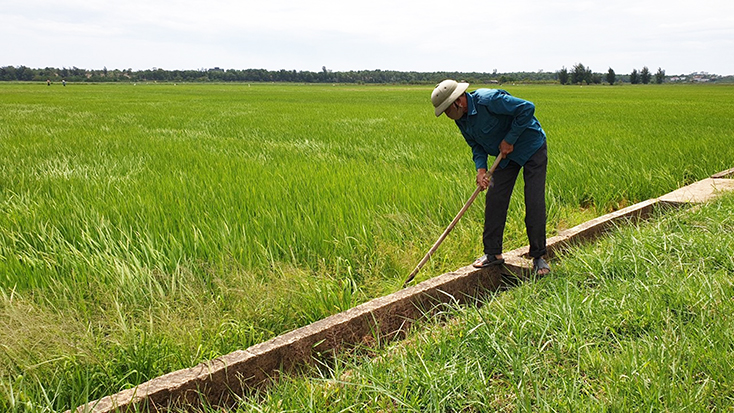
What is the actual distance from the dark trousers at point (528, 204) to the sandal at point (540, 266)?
1.2 inches

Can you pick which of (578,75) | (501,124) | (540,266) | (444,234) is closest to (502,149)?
(501,124)

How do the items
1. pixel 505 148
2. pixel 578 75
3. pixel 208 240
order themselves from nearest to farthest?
1. pixel 505 148
2. pixel 208 240
3. pixel 578 75

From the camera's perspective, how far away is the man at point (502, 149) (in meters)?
2.76

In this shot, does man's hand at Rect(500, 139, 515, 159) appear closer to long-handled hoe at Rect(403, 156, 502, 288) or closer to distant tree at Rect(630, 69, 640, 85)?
long-handled hoe at Rect(403, 156, 502, 288)

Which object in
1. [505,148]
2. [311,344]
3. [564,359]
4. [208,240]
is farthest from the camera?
[208,240]

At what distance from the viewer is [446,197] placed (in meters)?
4.08

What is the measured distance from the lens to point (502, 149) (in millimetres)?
2828

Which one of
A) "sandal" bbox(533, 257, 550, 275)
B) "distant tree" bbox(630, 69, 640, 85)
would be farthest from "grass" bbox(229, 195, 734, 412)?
"distant tree" bbox(630, 69, 640, 85)

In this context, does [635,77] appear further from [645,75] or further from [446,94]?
[446,94]

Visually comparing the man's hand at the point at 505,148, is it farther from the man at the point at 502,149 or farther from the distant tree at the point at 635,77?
the distant tree at the point at 635,77

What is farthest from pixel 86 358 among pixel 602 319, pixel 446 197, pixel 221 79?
pixel 221 79

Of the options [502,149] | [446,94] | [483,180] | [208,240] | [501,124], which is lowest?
[208,240]

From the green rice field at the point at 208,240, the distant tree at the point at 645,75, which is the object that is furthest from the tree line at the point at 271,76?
the green rice field at the point at 208,240

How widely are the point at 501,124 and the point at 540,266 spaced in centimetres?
87
